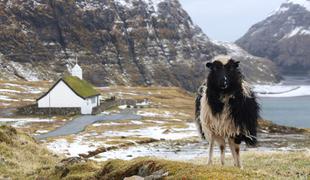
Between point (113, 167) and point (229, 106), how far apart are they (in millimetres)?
3844

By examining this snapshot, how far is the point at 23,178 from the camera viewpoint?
60.7 ft

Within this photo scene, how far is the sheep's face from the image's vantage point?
14.4 m

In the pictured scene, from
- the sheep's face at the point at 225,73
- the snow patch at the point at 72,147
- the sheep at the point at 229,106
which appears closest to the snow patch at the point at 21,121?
the snow patch at the point at 72,147

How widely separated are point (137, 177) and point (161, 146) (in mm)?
39241

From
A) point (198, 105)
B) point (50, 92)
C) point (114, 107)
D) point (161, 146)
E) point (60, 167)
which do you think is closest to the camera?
point (198, 105)

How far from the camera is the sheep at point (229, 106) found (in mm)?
14477

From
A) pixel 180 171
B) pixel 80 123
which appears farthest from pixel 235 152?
pixel 80 123

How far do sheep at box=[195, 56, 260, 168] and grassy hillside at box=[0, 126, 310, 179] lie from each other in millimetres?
1157

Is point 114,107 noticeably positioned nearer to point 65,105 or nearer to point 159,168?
point 65,105

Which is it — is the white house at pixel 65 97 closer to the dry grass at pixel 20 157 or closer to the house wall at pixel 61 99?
the house wall at pixel 61 99

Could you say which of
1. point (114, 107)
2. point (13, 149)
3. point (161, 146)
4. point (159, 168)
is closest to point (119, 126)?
point (161, 146)

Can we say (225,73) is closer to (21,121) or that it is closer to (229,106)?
(229,106)

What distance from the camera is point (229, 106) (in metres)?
14.5

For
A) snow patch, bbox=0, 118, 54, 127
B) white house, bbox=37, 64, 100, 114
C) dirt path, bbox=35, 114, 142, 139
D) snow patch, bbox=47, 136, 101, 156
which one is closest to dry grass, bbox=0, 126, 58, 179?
snow patch, bbox=47, 136, 101, 156
